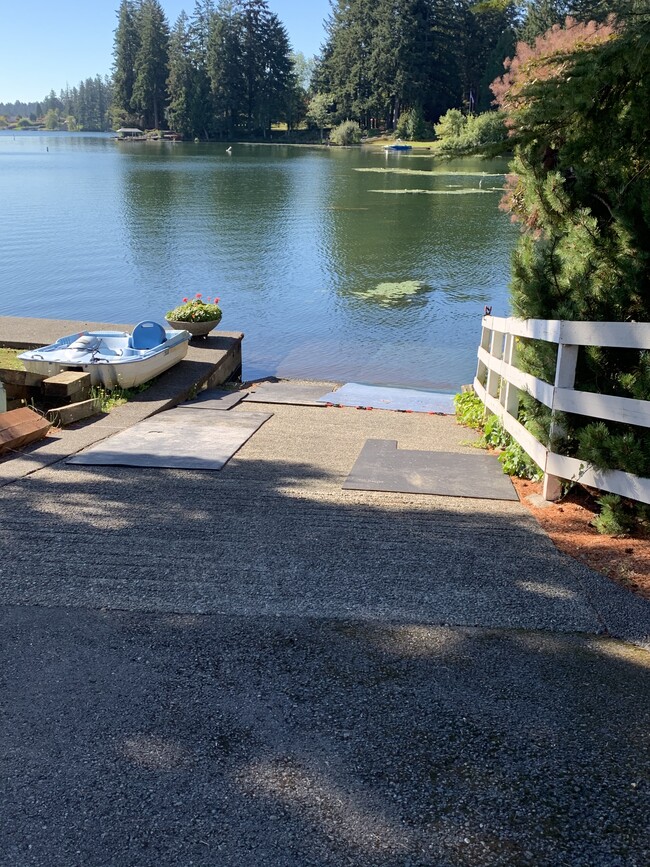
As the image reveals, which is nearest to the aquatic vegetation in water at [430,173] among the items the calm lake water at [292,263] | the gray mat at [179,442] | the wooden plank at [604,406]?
the calm lake water at [292,263]

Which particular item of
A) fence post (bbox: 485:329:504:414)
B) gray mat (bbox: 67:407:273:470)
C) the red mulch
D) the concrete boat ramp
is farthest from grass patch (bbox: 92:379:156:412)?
the red mulch

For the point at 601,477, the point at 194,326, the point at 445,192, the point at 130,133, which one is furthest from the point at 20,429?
the point at 130,133

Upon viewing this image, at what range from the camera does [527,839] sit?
2.22 metres

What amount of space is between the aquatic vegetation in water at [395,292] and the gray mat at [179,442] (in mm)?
15720

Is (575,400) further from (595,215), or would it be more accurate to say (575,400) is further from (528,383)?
(595,215)

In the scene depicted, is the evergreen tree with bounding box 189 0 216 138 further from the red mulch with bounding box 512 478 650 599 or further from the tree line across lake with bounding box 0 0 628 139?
the red mulch with bounding box 512 478 650 599

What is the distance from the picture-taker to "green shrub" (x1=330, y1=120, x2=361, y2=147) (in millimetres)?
117812

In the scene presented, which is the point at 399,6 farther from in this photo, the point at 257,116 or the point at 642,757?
the point at 642,757

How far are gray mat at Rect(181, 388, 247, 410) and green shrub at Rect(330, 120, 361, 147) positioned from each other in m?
114

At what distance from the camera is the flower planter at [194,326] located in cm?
1309

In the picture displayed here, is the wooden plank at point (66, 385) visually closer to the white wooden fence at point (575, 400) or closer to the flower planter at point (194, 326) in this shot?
the flower planter at point (194, 326)

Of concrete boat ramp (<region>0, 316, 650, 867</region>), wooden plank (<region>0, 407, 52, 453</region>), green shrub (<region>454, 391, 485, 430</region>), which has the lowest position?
green shrub (<region>454, 391, 485, 430</region>)

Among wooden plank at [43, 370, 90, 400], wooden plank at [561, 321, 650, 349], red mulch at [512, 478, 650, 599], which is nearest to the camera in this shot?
red mulch at [512, 478, 650, 599]

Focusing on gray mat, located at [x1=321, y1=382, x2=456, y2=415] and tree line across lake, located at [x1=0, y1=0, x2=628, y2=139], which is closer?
gray mat, located at [x1=321, y1=382, x2=456, y2=415]
